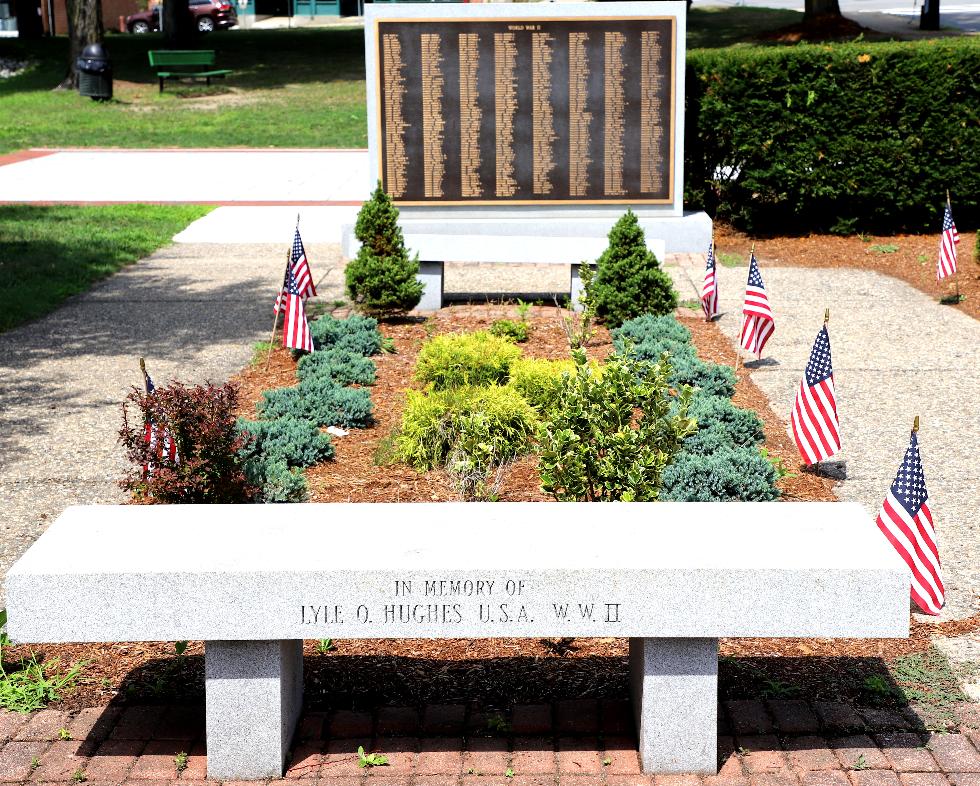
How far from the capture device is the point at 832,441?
26.9ft

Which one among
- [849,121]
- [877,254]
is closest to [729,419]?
[877,254]

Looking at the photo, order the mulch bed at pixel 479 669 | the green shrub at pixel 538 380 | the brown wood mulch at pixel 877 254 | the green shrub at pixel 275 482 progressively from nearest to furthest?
the mulch bed at pixel 479 669 → the green shrub at pixel 275 482 → the green shrub at pixel 538 380 → the brown wood mulch at pixel 877 254

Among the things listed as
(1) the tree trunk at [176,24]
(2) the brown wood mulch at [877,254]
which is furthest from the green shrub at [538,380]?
(1) the tree trunk at [176,24]

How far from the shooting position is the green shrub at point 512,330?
1177 cm

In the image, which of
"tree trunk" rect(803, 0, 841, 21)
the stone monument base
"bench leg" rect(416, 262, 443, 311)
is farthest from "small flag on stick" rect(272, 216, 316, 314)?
"tree trunk" rect(803, 0, 841, 21)

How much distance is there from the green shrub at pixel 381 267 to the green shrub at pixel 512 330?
3.68 ft

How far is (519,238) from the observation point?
1324 cm

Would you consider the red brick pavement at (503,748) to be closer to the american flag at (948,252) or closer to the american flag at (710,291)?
the american flag at (710,291)

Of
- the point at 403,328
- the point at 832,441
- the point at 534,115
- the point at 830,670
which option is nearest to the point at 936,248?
the point at 534,115

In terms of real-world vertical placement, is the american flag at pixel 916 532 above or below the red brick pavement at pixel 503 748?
above

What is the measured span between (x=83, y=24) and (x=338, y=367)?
2506cm

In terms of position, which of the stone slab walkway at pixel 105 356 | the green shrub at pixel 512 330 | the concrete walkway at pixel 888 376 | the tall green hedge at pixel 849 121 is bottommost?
the concrete walkway at pixel 888 376

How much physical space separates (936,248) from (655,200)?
372 centimetres

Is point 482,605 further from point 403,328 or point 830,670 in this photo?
point 403,328
